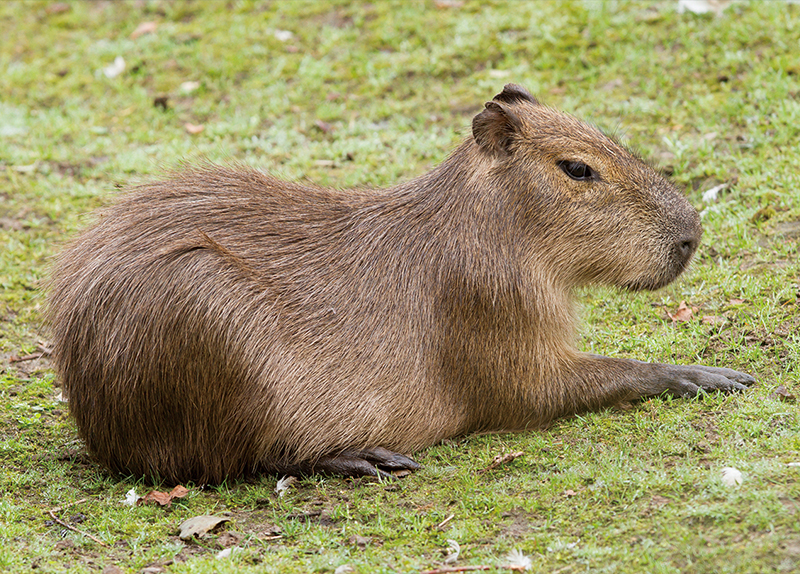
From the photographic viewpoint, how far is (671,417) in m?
3.74

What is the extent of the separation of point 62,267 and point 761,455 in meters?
2.86

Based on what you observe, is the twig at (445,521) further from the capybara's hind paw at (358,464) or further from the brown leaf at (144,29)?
the brown leaf at (144,29)

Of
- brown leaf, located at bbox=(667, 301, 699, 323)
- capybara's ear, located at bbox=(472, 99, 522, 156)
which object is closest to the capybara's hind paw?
capybara's ear, located at bbox=(472, 99, 522, 156)

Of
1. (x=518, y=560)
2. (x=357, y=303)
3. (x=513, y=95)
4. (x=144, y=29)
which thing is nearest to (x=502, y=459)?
(x=518, y=560)

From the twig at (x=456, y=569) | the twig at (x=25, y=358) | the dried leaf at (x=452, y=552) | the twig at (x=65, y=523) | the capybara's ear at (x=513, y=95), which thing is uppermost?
the capybara's ear at (x=513, y=95)

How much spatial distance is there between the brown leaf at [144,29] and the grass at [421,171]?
75mm

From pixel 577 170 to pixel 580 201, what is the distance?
5.3 inches

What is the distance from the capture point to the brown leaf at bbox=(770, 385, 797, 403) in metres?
3.72

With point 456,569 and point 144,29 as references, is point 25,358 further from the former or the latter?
point 144,29

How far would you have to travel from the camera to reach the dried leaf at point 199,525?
11.1ft

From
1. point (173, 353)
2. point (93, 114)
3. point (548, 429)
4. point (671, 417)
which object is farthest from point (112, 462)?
point (93, 114)

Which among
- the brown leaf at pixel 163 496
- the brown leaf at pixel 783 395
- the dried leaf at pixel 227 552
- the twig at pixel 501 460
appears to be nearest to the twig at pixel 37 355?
the brown leaf at pixel 163 496

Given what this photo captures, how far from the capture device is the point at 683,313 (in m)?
4.58

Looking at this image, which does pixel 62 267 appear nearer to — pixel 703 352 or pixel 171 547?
pixel 171 547
